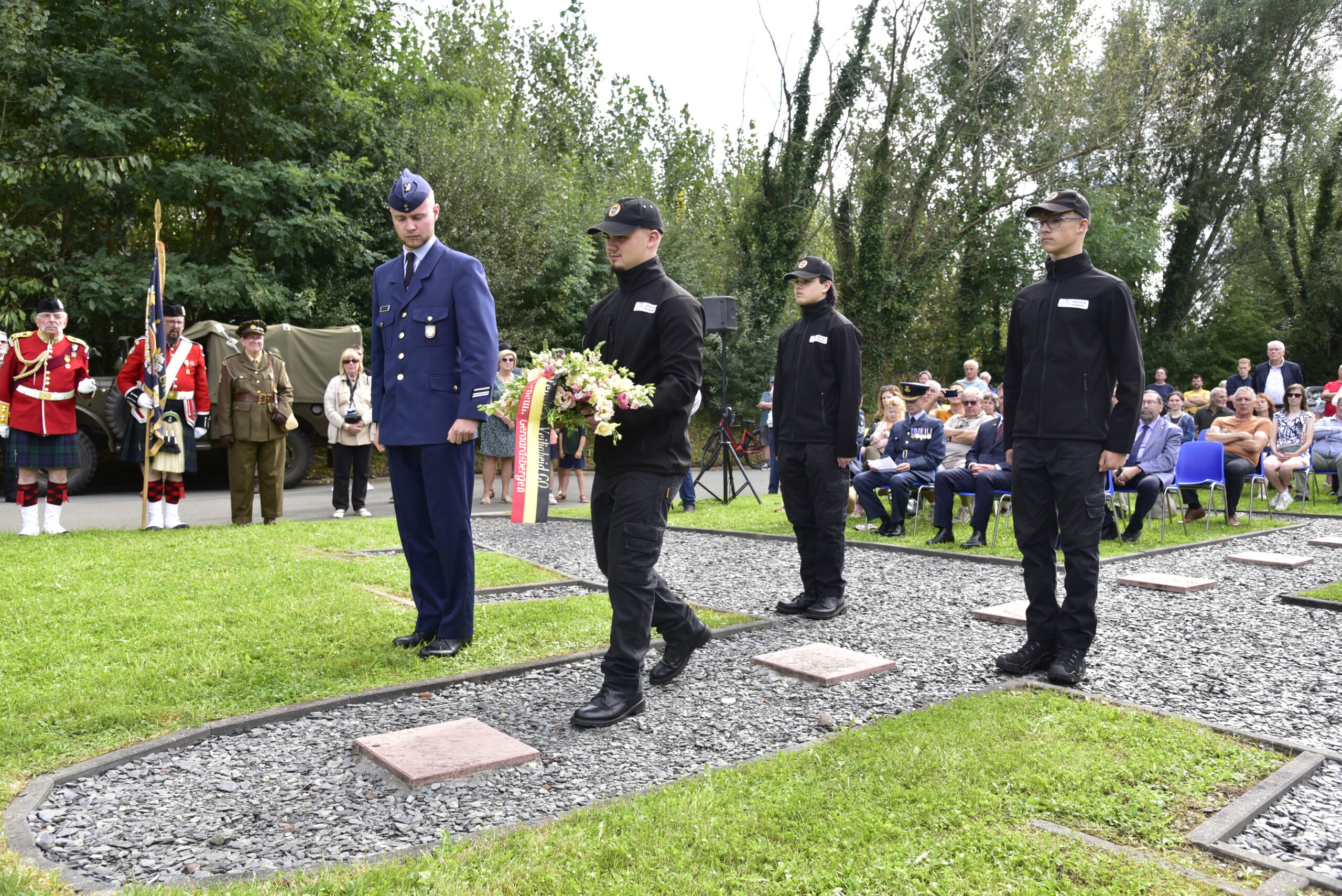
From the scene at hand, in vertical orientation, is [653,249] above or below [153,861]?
above

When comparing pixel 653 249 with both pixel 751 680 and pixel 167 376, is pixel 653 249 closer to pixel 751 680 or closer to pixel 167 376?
pixel 751 680

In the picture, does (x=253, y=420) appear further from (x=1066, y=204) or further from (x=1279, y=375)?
(x=1279, y=375)

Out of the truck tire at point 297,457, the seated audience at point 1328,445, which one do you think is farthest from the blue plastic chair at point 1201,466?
the truck tire at point 297,457

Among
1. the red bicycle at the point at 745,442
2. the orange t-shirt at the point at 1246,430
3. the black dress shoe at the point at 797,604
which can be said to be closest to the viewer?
the black dress shoe at the point at 797,604

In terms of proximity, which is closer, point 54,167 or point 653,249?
point 653,249

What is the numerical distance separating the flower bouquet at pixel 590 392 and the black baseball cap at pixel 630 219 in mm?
543

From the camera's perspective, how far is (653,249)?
3949 mm

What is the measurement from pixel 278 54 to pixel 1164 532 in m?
16.8

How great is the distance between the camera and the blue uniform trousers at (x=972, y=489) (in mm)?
8750

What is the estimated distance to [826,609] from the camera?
579cm

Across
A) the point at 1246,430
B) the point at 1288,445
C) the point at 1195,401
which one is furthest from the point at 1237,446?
the point at 1195,401

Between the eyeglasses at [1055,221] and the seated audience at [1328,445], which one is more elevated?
the eyeglasses at [1055,221]

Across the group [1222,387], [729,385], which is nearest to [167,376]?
[1222,387]

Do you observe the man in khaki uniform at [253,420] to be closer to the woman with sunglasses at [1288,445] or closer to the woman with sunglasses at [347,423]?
the woman with sunglasses at [347,423]
